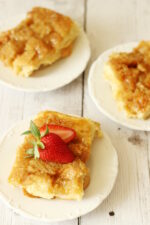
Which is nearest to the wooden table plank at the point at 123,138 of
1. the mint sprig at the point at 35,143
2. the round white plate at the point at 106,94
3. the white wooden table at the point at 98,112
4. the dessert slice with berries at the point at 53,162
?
the white wooden table at the point at 98,112

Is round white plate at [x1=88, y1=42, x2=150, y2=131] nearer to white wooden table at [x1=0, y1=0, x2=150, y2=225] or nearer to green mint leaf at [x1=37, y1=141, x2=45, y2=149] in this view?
white wooden table at [x1=0, y1=0, x2=150, y2=225]

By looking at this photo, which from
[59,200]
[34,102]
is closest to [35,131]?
[59,200]

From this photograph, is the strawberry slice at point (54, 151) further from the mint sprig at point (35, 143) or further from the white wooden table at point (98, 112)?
the white wooden table at point (98, 112)

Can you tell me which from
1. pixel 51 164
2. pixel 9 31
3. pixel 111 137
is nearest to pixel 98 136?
pixel 111 137

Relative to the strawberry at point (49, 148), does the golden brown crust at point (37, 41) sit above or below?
above

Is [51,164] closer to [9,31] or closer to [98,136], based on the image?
[98,136]

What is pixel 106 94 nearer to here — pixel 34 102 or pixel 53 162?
pixel 34 102
